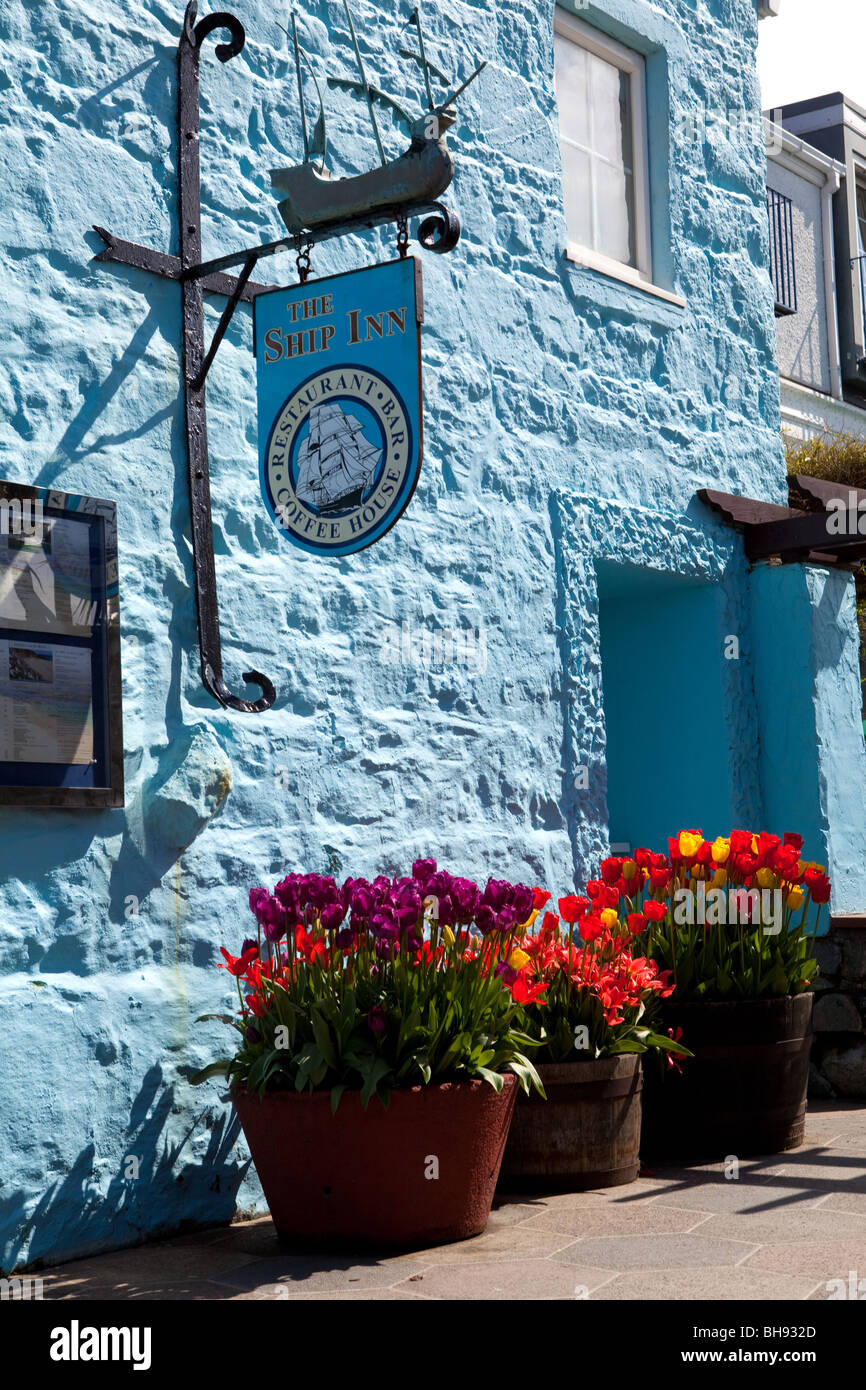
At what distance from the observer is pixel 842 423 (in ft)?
46.3

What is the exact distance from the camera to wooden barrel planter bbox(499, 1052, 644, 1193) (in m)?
4.94

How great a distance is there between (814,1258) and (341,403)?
2676 millimetres

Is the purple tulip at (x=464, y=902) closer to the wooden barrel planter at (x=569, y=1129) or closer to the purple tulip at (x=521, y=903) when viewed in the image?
the purple tulip at (x=521, y=903)

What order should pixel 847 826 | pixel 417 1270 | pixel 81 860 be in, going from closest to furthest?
pixel 417 1270, pixel 81 860, pixel 847 826

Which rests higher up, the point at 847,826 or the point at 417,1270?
the point at 847,826

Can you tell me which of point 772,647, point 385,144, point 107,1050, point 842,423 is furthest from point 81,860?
point 842,423

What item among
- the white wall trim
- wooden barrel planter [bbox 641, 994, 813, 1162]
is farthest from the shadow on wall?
the white wall trim

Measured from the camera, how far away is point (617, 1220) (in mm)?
4633

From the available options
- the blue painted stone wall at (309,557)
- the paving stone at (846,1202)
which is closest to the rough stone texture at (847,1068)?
the blue painted stone wall at (309,557)

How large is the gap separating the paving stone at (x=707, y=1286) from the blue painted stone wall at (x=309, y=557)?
1.45 meters

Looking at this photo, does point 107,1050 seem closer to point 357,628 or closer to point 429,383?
point 357,628

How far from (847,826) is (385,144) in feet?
13.1

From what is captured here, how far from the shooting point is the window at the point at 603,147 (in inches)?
286

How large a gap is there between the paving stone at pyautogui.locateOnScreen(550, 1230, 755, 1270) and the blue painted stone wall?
1.20 m
